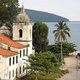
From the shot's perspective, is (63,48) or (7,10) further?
(7,10)

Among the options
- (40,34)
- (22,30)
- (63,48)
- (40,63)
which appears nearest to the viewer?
(40,63)

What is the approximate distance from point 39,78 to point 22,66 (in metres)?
5.21

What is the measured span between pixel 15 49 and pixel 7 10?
38.3 metres

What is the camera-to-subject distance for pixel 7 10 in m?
93.6

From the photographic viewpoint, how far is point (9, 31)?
66.2m

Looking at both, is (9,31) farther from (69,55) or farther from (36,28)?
(69,55)

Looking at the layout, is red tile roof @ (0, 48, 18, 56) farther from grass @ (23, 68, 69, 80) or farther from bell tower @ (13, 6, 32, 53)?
bell tower @ (13, 6, 32, 53)

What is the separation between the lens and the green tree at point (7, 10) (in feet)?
306

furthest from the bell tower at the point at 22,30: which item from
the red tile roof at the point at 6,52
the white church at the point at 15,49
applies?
the red tile roof at the point at 6,52

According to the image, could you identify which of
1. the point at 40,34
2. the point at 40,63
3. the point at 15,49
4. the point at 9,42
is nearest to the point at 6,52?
the point at 15,49

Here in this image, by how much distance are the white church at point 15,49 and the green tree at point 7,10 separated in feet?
88.5

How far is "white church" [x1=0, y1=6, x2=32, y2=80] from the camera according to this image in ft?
170

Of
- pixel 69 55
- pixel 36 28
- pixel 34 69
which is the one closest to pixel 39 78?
pixel 34 69

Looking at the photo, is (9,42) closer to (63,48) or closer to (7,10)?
(63,48)
